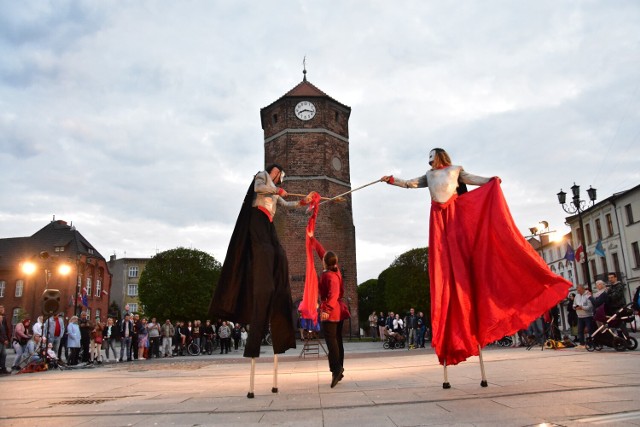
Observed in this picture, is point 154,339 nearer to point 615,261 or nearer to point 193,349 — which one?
point 193,349

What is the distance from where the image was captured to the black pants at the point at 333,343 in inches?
235

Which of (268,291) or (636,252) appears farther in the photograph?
(636,252)

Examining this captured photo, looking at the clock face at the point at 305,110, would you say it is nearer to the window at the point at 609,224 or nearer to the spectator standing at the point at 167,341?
the spectator standing at the point at 167,341

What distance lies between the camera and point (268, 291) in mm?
5449

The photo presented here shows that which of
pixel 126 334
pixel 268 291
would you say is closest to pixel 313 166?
pixel 126 334

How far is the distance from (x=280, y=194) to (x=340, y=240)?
1353 inches

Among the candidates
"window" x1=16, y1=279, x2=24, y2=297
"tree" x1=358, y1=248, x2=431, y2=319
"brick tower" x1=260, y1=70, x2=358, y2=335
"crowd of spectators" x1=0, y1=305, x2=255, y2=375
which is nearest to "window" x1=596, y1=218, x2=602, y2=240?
"tree" x1=358, y1=248, x2=431, y2=319

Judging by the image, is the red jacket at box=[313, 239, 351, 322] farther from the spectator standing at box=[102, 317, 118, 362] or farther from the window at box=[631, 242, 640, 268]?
the window at box=[631, 242, 640, 268]

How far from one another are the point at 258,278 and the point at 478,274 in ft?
8.42

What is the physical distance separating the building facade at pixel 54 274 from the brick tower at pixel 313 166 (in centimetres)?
2973

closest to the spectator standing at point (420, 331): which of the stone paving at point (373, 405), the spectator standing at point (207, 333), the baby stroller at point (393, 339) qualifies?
the baby stroller at point (393, 339)

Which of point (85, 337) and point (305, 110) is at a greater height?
point (305, 110)

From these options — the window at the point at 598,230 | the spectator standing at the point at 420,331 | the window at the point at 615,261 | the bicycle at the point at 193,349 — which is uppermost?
the window at the point at 598,230

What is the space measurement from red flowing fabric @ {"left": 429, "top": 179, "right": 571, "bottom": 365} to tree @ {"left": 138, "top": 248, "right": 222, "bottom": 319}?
4500cm
